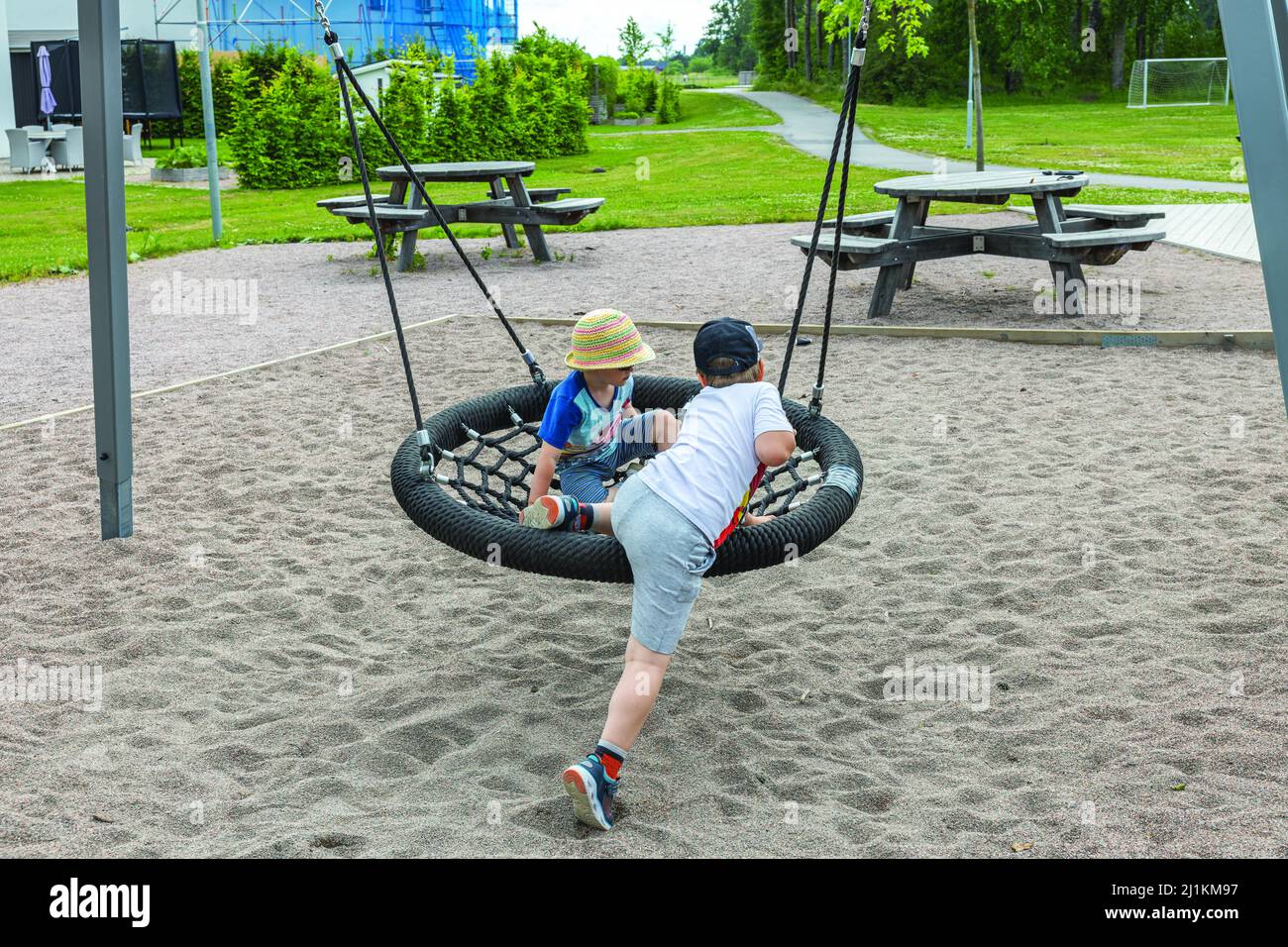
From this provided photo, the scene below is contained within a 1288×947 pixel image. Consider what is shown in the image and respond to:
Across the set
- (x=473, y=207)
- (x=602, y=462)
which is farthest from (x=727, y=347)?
(x=473, y=207)

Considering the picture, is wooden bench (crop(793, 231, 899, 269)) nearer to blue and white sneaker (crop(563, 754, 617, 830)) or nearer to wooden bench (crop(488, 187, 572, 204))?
wooden bench (crop(488, 187, 572, 204))

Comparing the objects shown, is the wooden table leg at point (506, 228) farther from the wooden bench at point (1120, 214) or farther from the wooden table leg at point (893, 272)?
the wooden bench at point (1120, 214)

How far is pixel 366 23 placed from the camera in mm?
33500

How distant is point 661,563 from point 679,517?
114 mm

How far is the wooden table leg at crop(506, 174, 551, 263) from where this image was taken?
11.0 metres

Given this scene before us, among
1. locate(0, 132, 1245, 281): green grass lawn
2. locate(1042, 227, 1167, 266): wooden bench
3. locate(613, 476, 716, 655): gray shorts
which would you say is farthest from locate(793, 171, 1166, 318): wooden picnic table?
locate(613, 476, 716, 655): gray shorts

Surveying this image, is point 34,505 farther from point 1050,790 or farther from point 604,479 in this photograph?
point 1050,790

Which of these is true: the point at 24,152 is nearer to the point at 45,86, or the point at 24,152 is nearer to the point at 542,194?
the point at 45,86

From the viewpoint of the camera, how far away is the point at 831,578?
4176mm

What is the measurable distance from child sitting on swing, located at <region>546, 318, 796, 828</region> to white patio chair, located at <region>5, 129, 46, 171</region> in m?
20.8

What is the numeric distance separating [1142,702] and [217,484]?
12.2 feet

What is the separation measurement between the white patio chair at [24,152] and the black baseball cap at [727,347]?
20719 mm

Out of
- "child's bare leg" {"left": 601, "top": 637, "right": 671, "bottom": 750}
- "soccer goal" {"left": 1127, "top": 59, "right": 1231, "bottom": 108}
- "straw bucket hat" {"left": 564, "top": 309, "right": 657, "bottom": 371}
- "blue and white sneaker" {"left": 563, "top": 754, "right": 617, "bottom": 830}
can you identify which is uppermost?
"soccer goal" {"left": 1127, "top": 59, "right": 1231, "bottom": 108}
